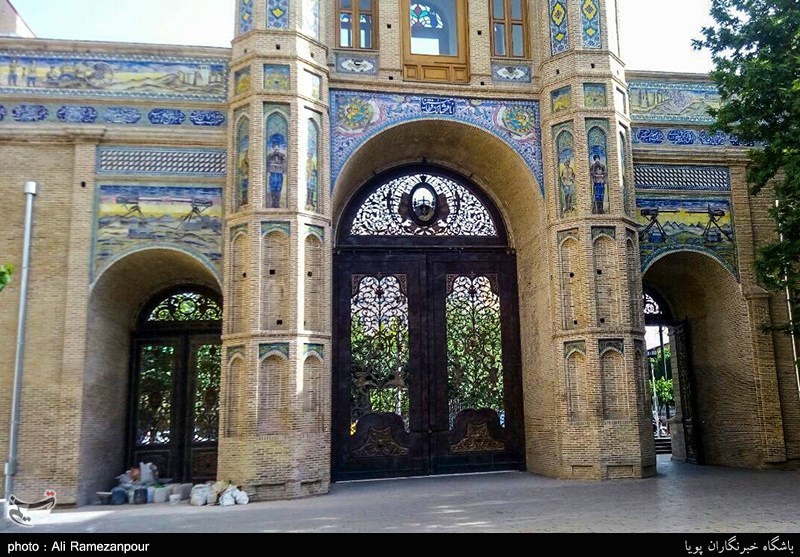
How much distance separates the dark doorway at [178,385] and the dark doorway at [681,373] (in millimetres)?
8910

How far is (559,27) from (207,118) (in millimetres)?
6549

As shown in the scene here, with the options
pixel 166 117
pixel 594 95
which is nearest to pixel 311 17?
pixel 166 117

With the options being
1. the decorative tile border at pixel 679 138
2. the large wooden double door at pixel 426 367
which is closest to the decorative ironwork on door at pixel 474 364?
the large wooden double door at pixel 426 367

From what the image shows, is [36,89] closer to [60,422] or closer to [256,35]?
[256,35]

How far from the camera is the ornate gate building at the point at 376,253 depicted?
11828mm

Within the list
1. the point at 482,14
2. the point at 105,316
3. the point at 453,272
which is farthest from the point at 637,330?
the point at 105,316

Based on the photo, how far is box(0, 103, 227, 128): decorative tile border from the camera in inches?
496

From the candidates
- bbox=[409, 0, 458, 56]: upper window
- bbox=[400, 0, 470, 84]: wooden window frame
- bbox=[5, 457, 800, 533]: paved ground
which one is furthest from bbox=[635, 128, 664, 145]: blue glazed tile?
bbox=[5, 457, 800, 533]: paved ground

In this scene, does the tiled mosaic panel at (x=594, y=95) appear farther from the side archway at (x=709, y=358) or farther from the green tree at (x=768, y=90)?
the side archway at (x=709, y=358)

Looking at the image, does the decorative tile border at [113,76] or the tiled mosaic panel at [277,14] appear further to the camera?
the decorative tile border at [113,76]

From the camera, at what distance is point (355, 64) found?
13500mm

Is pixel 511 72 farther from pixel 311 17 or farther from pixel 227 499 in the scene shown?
pixel 227 499
